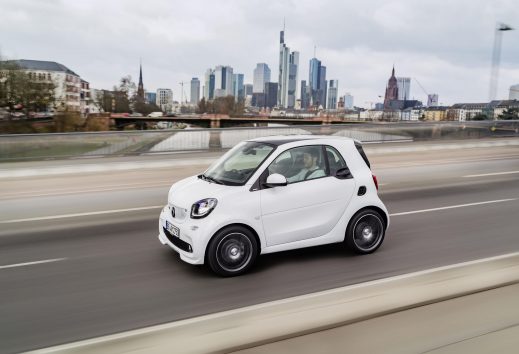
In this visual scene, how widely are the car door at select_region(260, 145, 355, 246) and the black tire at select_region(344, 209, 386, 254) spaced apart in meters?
0.33

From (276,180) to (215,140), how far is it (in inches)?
623

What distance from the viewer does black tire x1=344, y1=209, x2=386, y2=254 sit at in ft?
21.8

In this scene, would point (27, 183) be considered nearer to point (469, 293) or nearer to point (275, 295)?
point (275, 295)

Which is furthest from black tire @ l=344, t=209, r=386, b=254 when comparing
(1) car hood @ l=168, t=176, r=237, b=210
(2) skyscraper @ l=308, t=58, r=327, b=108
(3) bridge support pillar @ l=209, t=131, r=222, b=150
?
(2) skyscraper @ l=308, t=58, r=327, b=108

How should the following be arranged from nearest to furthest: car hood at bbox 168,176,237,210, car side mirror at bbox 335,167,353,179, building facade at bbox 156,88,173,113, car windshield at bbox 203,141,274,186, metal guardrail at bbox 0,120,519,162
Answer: car hood at bbox 168,176,237,210 < car windshield at bbox 203,141,274,186 < car side mirror at bbox 335,167,353,179 < metal guardrail at bbox 0,120,519,162 < building facade at bbox 156,88,173,113

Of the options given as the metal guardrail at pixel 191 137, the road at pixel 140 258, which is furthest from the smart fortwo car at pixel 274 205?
the metal guardrail at pixel 191 137

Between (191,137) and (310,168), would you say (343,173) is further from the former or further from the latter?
(191,137)

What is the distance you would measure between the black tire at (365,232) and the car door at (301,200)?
1.08 ft

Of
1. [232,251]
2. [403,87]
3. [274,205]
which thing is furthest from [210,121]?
[232,251]

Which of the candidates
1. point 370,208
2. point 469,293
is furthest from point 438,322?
point 370,208

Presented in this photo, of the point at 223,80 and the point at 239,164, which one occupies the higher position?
the point at 223,80

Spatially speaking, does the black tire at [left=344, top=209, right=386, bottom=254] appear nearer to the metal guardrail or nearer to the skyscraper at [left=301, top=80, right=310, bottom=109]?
the metal guardrail

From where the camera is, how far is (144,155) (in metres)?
20.1

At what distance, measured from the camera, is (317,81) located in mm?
142250
